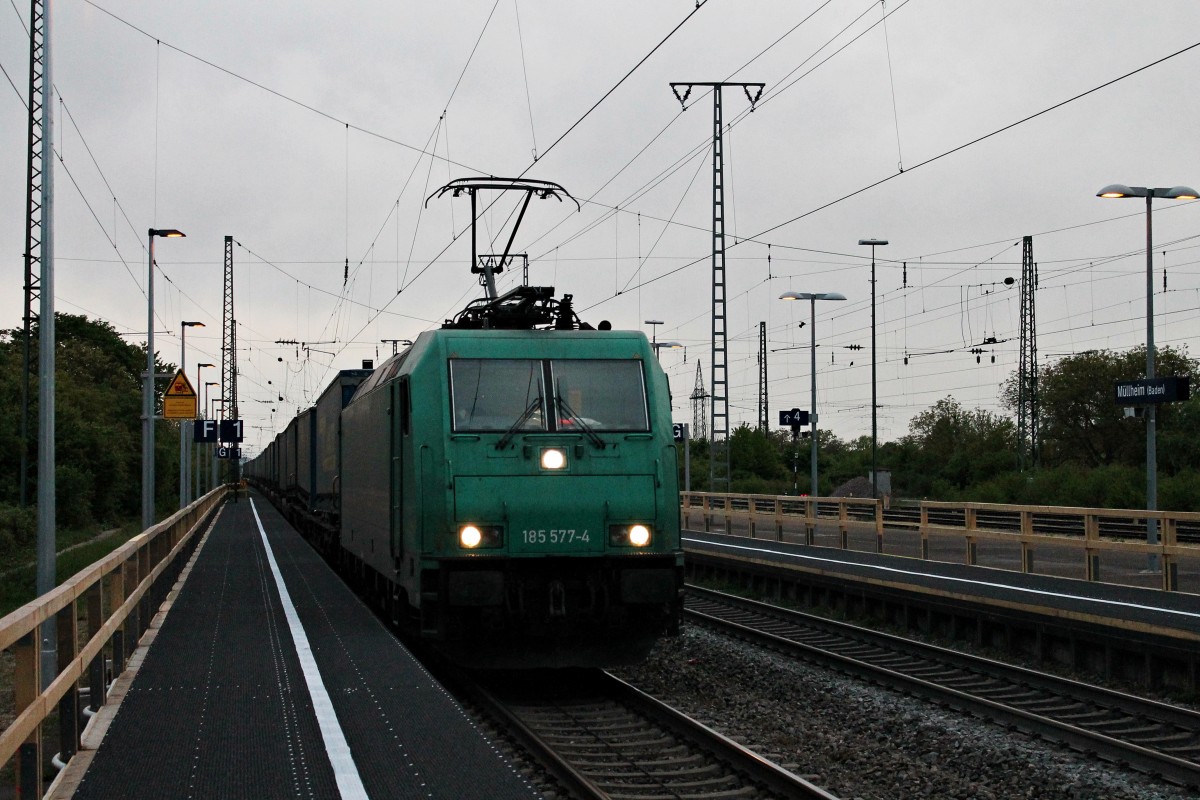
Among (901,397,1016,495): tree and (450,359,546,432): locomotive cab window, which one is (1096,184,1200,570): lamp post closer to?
(450,359,546,432): locomotive cab window

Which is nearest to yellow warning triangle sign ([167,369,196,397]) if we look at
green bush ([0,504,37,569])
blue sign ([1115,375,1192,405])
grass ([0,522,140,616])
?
grass ([0,522,140,616])

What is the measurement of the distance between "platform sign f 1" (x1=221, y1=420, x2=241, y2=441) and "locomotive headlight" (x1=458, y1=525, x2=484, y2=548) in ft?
134

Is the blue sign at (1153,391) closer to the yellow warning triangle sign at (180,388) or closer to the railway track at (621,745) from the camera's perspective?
the railway track at (621,745)

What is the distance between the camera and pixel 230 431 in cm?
5097

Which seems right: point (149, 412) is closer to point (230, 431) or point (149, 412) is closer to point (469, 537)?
point (469, 537)

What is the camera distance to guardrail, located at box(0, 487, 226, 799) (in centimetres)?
579

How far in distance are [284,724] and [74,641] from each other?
4.62ft

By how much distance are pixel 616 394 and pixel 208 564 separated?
42.6 ft

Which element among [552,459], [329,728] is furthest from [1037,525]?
[329,728]

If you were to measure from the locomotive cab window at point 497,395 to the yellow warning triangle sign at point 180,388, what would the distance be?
15.4 metres

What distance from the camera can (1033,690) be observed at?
1217cm

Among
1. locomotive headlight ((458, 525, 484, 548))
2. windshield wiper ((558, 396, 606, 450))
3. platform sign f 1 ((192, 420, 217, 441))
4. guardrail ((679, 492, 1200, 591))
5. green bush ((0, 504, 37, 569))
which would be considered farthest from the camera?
platform sign f 1 ((192, 420, 217, 441))

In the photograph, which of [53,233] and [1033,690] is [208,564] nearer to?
[53,233]

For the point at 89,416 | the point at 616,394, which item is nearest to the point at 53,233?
the point at 616,394
